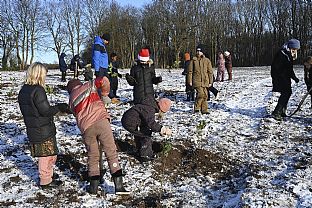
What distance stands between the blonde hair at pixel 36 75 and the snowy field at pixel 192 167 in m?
1.61

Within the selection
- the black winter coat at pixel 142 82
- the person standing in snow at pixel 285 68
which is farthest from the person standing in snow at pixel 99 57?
the person standing in snow at pixel 285 68

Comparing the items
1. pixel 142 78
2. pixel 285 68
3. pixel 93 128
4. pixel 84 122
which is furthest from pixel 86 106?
pixel 285 68

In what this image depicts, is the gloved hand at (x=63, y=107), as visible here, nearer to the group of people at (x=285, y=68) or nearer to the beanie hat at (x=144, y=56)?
the beanie hat at (x=144, y=56)

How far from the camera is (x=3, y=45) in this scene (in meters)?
48.3

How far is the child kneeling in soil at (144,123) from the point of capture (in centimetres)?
619

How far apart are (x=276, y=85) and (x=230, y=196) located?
491 cm

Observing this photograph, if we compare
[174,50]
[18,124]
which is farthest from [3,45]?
[18,124]

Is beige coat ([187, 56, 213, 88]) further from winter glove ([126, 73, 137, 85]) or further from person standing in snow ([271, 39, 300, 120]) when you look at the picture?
winter glove ([126, 73, 137, 85])

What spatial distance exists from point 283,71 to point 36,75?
20.8ft

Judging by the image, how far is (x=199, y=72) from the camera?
10258 millimetres

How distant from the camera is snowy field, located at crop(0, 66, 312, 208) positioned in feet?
Answer: 16.4

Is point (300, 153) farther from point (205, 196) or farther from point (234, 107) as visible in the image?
point (234, 107)

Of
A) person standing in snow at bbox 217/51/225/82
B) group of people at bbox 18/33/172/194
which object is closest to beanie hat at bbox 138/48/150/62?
group of people at bbox 18/33/172/194

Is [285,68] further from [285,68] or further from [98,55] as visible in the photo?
[98,55]
